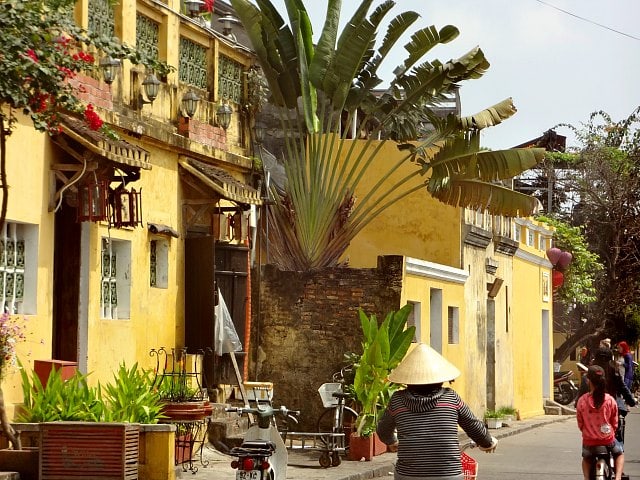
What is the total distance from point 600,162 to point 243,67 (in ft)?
96.8

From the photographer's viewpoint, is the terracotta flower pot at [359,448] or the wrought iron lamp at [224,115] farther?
the wrought iron lamp at [224,115]

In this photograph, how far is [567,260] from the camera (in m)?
39.9

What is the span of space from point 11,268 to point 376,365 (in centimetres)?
691

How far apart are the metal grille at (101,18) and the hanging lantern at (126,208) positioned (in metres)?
1.98

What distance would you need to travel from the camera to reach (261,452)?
1145 cm

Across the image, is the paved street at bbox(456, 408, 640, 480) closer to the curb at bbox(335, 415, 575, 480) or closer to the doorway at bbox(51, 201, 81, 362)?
the curb at bbox(335, 415, 575, 480)

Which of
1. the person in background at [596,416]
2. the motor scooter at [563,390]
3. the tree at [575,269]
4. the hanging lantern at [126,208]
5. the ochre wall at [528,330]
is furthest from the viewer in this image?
the tree at [575,269]

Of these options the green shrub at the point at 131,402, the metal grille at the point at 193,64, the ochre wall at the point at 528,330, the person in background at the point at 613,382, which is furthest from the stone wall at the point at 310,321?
the ochre wall at the point at 528,330

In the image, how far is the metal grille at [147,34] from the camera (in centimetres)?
1805

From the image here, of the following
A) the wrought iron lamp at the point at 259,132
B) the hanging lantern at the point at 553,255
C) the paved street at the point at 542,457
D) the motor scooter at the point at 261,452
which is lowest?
the paved street at the point at 542,457

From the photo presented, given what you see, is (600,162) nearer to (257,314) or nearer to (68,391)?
(257,314)

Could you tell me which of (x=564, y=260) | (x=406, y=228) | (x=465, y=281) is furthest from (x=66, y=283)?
(x=564, y=260)

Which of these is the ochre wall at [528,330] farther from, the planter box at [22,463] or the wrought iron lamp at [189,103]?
the planter box at [22,463]

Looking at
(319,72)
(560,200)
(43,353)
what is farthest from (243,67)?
(560,200)
